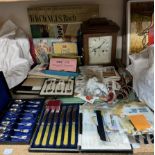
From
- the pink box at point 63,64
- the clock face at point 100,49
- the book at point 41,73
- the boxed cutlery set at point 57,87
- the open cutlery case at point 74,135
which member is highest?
the clock face at point 100,49

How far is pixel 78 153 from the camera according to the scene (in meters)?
0.69

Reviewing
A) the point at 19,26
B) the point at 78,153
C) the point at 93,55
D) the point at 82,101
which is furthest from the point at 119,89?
the point at 19,26

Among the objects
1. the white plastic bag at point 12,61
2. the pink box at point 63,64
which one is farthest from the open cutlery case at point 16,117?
the pink box at point 63,64

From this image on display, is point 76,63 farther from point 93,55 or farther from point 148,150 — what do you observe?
point 148,150

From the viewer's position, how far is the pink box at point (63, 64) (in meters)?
1.20

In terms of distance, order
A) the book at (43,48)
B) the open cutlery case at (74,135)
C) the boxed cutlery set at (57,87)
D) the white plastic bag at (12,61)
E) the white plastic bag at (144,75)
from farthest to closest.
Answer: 1. the book at (43,48)
2. the white plastic bag at (12,61)
3. the boxed cutlery set at (57,87)
4. the white plastic bag at (144,75)
5. the open cutlery case at (74,135)

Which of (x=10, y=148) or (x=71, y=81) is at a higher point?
(x=71, y=81)

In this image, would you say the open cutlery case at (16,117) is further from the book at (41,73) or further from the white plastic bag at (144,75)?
the white plastic bag at (144,75)

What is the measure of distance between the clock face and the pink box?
105 millimetres

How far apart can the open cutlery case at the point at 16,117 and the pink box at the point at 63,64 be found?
286 mm

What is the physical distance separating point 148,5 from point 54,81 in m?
0.61

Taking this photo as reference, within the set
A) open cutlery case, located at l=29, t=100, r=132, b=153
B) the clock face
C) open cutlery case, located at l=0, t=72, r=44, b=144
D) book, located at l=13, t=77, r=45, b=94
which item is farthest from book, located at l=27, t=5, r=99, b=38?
open cutlery case, located at l=29, t=100, r=132, b=153

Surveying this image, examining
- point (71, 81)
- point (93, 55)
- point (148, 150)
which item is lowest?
point (148, 150)

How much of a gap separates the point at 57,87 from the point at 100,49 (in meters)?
0.34
